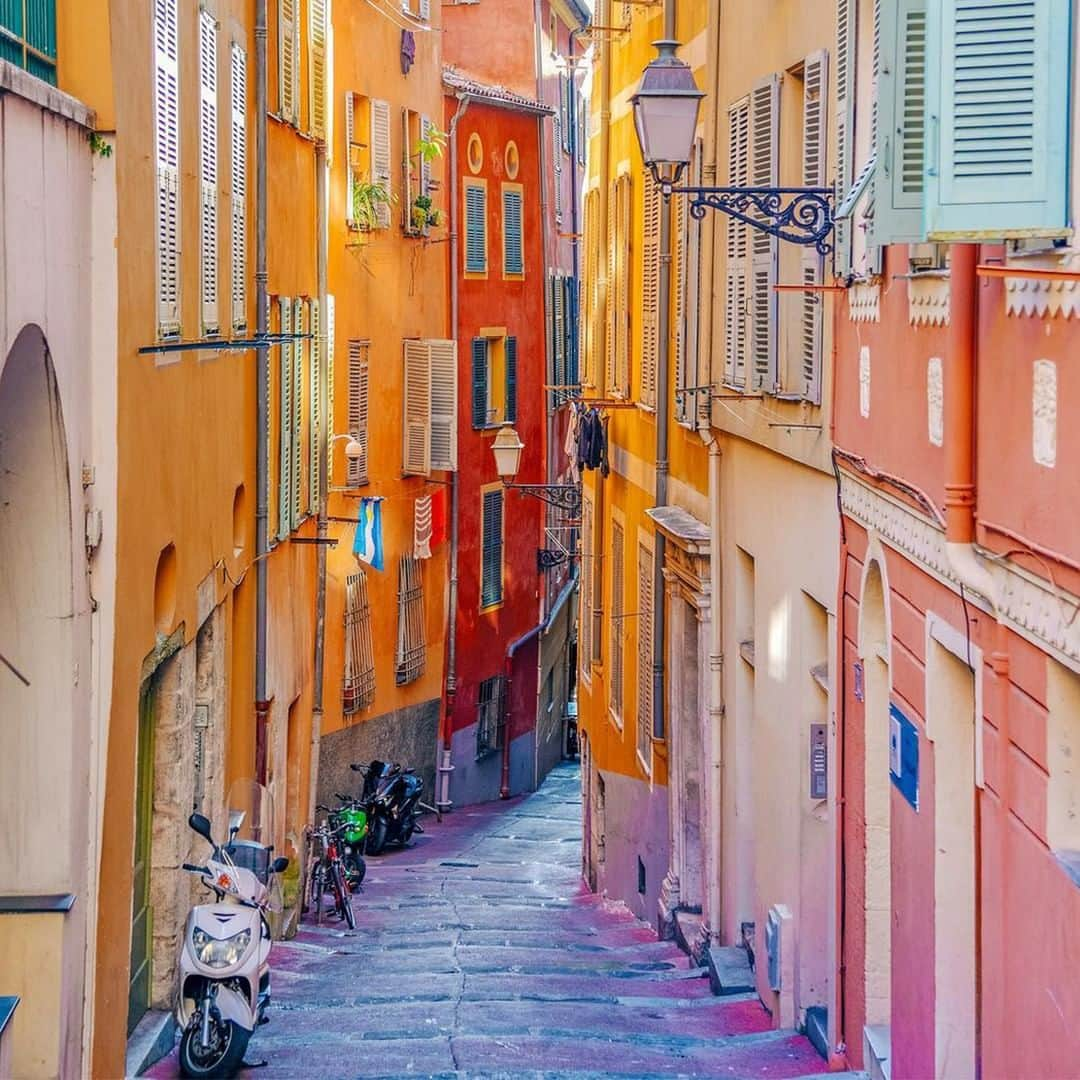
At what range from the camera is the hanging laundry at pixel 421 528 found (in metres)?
28.4

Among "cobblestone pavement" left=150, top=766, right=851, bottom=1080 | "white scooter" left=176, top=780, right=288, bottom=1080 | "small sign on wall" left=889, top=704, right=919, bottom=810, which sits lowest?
"cobblestone pavement" left=150, top=766, right=851, bottom=1080

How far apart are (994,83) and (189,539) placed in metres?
6.95

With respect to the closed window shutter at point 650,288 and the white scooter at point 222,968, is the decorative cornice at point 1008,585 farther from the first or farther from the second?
the closed window shutter at point 650,288

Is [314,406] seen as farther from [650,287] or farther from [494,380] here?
[494,380]

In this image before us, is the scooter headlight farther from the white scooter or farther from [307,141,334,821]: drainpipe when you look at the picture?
[307,141,334,821]: drainpipe

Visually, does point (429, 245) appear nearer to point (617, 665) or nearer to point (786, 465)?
point (617, 665)

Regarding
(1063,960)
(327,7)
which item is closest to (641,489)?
(327,7)

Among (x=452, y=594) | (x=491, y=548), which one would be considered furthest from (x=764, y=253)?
(x=491, y=548)

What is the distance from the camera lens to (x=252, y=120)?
1511 cm

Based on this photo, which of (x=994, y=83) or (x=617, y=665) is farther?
(x=617, y=665)

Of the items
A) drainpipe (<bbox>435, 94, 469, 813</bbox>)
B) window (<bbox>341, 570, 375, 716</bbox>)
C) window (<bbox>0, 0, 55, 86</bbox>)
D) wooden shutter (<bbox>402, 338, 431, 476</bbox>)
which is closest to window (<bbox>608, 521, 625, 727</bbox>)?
window (<bbox>341, 570, 375, 716</bbox>)

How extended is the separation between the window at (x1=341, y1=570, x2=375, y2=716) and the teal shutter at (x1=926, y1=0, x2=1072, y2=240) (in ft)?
63.4

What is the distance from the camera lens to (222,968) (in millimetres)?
10609

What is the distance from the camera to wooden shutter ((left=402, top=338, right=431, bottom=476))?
91.0 feet
